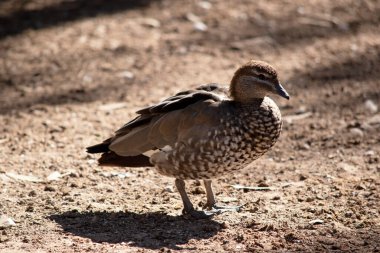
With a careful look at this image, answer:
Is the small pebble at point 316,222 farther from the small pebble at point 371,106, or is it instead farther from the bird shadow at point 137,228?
the small pebble at point 371,106

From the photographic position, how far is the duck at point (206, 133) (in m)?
6.19

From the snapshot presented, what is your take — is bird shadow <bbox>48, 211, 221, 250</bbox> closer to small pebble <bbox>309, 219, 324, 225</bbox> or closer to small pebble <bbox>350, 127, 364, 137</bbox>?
small pebble <bbox>309, 219, 324, 225</bbox>

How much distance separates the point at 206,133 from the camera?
6.21m

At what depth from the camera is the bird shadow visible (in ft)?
19.2

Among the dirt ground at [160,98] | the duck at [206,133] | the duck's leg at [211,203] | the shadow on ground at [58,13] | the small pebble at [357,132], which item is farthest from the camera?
the shadow on ground at [58,13]

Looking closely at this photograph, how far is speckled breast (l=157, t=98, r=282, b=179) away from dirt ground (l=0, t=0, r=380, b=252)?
0.45 m

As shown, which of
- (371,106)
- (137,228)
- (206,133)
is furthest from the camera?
(371,106)

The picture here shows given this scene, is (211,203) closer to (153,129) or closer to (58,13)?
(153,129)

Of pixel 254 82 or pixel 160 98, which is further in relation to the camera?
pixel 160 98

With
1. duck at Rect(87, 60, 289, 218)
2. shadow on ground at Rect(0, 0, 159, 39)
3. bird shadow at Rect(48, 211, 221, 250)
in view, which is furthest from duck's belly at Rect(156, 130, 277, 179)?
shadow on ground at Rect(0, 0, 159, 39)

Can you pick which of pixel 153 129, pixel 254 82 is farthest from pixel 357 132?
pixel 153 129

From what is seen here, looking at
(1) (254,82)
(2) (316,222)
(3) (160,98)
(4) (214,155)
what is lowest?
(3) (160,98)

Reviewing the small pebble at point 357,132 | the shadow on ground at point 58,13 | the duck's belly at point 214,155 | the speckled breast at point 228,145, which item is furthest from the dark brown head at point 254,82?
the shadow on ground at point 58,13

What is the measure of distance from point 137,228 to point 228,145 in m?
0.99
